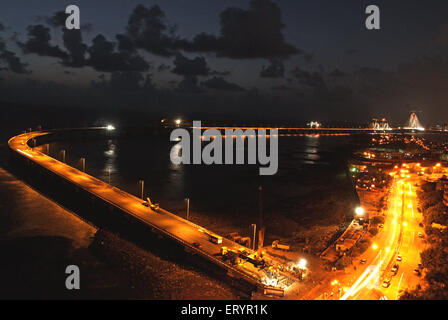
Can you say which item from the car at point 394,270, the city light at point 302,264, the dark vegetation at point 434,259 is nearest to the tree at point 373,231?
the dark vegetation at point 434,259

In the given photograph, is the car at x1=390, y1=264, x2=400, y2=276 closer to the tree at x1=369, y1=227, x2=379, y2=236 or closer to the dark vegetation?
the dark vegetation

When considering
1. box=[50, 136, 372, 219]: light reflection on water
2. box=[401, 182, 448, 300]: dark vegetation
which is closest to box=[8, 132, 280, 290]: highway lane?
box=[50, 136, 372, 219]: light reflection on water

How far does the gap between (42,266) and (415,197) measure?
32.9 meters

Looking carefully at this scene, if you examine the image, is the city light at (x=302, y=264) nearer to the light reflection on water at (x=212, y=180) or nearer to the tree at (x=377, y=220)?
the tree at (x=377, y=220)

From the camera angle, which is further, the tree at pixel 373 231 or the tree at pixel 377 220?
the tree at pixel 377 220

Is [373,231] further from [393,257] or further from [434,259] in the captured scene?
[434,259]

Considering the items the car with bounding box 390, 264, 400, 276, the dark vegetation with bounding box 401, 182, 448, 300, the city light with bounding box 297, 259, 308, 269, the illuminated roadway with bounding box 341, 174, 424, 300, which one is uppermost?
the dark vegetation with bounding box 401, 182, 448, 300

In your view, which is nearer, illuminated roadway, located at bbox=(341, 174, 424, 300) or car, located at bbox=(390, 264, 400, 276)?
illuminated roadway, located at bbox=(341, 174, 424, 300)

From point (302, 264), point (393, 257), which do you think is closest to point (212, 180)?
point (302, 264)

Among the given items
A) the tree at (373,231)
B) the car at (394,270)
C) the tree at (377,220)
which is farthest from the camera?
the tree at (377,220)

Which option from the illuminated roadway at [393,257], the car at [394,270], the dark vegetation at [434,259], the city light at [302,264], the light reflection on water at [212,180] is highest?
the dark vegetation at [434,259]

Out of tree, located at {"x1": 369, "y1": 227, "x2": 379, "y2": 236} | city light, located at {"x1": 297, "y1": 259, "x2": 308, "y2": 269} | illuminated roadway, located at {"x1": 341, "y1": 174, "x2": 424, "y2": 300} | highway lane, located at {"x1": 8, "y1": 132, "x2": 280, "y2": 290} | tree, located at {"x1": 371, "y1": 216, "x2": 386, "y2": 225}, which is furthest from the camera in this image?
tree, located at {"x1": 371, "y1": 216, "x2": 386, "y2": 225}
